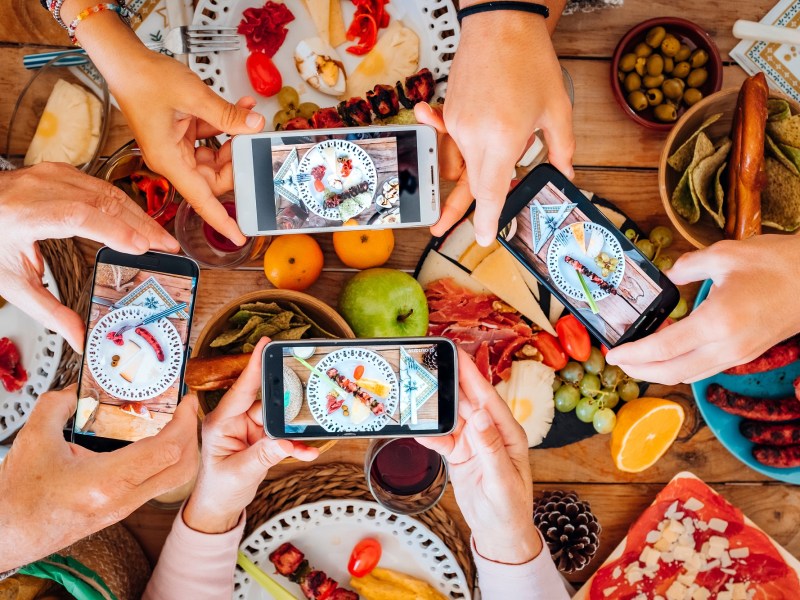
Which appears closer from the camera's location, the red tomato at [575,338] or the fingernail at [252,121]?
the fingernail at [252,121]

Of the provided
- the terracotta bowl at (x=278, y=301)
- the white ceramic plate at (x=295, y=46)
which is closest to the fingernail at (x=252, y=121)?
the white ceramic plate at (x=295, y=46)

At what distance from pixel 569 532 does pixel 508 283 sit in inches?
23.8

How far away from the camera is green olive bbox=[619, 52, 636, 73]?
1.42m

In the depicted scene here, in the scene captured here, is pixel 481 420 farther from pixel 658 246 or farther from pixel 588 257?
pixel 658 246

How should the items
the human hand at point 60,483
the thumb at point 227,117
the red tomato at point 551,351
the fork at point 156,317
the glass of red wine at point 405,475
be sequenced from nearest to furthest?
the human hand at point 60,483 < the thumb at point 227,117 < the fork at point 156,317 < the glass of red wine at point 405,475 < the red tomato at point 551,351

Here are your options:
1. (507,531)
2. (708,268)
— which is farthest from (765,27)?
(507,531)

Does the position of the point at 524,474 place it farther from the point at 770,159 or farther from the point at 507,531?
the point at 770,159

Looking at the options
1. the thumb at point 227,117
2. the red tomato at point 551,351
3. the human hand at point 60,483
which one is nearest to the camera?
the human hand at point 60,483

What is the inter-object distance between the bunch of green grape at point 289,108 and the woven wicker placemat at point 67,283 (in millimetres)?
534

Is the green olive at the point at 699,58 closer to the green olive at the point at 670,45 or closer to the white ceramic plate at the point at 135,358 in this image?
the green olive at the point at 670,45

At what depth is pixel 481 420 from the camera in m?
1.23

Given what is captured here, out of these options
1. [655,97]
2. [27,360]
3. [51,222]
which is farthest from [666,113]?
[27,360]

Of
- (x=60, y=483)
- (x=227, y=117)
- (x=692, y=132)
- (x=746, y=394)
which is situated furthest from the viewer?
(x=746, y=394)

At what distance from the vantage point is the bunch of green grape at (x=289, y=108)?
4.56ft
